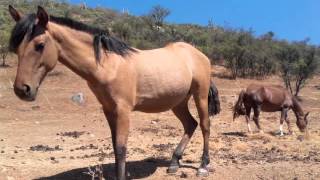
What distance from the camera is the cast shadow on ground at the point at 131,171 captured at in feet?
23.9

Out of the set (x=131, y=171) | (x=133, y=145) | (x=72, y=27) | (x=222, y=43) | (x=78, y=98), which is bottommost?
(x=133, y=145)

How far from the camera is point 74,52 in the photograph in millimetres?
6176

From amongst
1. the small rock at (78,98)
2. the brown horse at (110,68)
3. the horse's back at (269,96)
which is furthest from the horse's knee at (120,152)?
the small rock at (78,98)

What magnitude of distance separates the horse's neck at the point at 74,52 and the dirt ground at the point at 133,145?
5.17 feet

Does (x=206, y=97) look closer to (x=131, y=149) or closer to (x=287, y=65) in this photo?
(x=131, y=149)

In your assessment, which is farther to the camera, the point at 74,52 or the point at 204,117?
the point at 204,117

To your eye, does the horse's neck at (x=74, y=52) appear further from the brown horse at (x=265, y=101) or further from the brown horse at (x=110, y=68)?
the brown horse at (x=265, y=101)

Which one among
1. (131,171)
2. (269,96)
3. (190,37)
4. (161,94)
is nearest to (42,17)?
(161,94)

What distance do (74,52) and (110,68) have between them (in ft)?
1.55

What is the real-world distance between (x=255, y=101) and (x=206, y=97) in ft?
28.3

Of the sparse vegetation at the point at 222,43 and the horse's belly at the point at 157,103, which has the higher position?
the sparse vegetation at the point at 222,43

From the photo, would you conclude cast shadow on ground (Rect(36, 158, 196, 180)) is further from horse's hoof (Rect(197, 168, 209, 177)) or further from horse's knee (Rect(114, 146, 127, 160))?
horse's knee (Rect(114, 146, 127, 160))

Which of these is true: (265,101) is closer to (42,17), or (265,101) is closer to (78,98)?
(78,98)

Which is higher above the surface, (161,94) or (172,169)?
(161,94)
